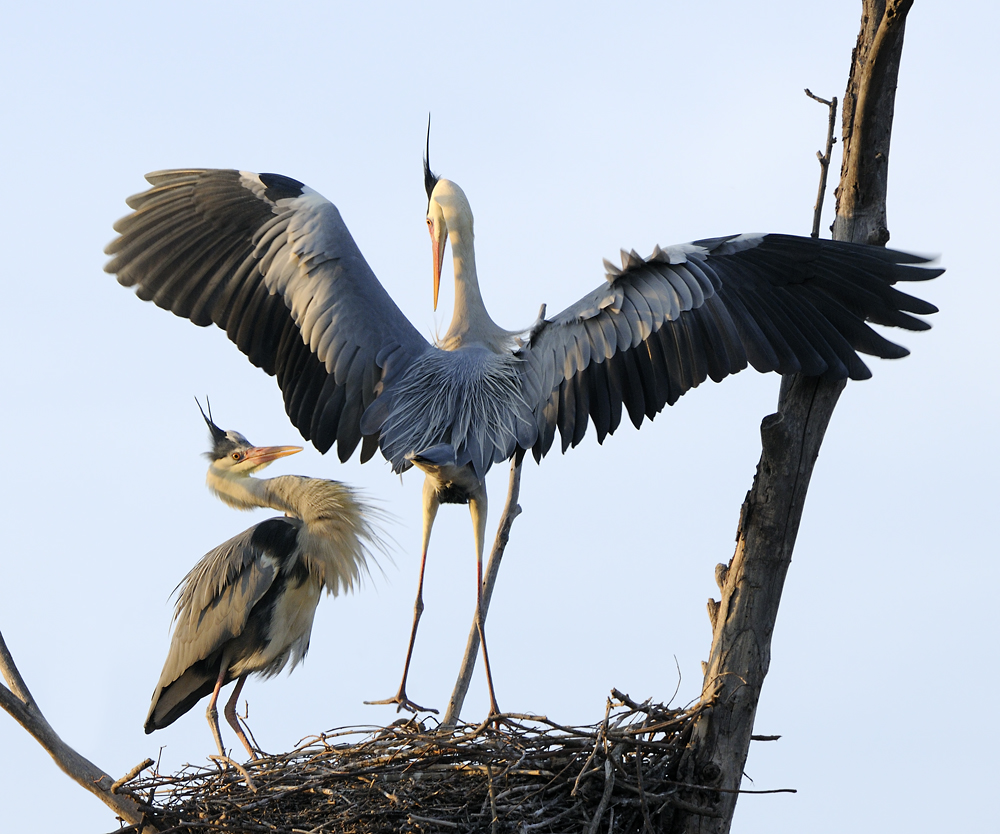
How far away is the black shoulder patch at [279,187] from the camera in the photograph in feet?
20.3

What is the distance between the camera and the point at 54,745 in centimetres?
443

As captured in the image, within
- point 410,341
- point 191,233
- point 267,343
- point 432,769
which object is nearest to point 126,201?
point 191,233

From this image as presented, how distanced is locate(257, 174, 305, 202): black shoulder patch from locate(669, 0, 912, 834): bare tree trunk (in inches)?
113

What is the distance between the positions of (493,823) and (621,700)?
0.64 meters

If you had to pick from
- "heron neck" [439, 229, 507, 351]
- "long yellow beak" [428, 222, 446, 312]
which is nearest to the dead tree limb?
"heron neck" [439, 229, 507, 351]

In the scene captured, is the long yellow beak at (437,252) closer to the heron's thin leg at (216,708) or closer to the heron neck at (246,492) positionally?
the heron neck at (246,492)

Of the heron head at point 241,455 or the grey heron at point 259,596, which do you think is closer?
the grey heron at point 259,596

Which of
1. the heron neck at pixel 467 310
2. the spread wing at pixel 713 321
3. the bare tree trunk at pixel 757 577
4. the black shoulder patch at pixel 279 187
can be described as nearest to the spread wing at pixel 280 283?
the black shoulder patch at pixel 279 187

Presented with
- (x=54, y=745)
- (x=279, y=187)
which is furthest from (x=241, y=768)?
(x=279, y=187)

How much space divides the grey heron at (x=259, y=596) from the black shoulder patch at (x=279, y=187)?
5.59 feet

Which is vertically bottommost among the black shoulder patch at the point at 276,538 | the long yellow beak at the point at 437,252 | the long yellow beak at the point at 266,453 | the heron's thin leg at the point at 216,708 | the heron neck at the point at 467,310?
the heron's thin leg at the point at 216,708

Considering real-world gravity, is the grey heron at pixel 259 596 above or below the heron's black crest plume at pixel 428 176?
below

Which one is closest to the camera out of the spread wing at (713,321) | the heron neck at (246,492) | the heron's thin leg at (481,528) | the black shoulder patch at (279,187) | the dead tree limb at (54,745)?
the dead tree limb at (54,745)

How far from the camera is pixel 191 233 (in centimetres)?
627
